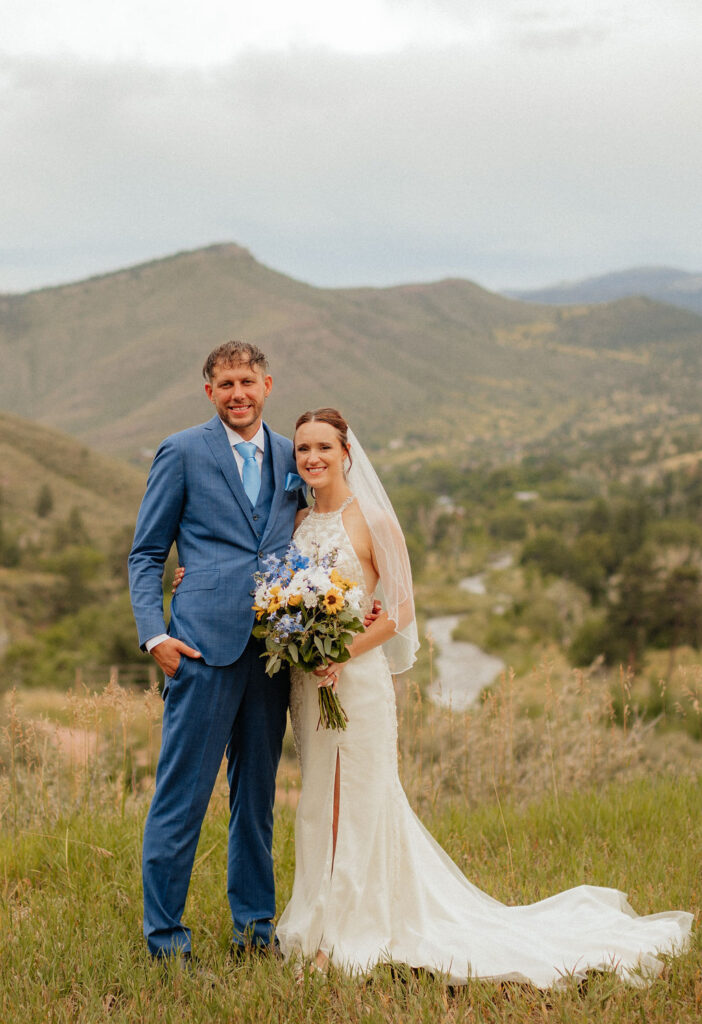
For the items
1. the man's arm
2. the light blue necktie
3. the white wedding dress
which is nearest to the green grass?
the white wedding dress

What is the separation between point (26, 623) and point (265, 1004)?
5242 centimetres

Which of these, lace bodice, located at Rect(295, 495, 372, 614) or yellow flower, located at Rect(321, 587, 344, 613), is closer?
yellow flower, located at Rect(321, 587, 344, 613)

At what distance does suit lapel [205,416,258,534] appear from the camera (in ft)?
11.4

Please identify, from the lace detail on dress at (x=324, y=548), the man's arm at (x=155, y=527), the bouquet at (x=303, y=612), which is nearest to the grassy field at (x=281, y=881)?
the lace detail on dress at (x=324, y=548)

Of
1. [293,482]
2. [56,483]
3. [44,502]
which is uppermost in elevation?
[293,482]

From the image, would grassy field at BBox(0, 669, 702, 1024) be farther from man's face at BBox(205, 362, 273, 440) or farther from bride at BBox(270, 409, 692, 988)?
man's face at BBox(205, 362, 273, 440)

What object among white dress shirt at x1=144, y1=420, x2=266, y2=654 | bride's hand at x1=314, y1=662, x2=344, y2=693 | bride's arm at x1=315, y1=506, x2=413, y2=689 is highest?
white dress shirt at x1=144, y1=420, x2=266, y2=654

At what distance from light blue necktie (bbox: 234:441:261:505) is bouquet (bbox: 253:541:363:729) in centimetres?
33

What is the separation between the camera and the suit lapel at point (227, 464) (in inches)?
137

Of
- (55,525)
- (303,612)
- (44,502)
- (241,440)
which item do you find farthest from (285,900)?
(44,502)

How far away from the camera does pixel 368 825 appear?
11.8 feet

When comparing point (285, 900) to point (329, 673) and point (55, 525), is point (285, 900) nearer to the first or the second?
point (329, 673)

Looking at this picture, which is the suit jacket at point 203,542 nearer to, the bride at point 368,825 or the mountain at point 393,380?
the bride at point 368,825

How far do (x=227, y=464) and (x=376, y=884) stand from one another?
1.78 meters
